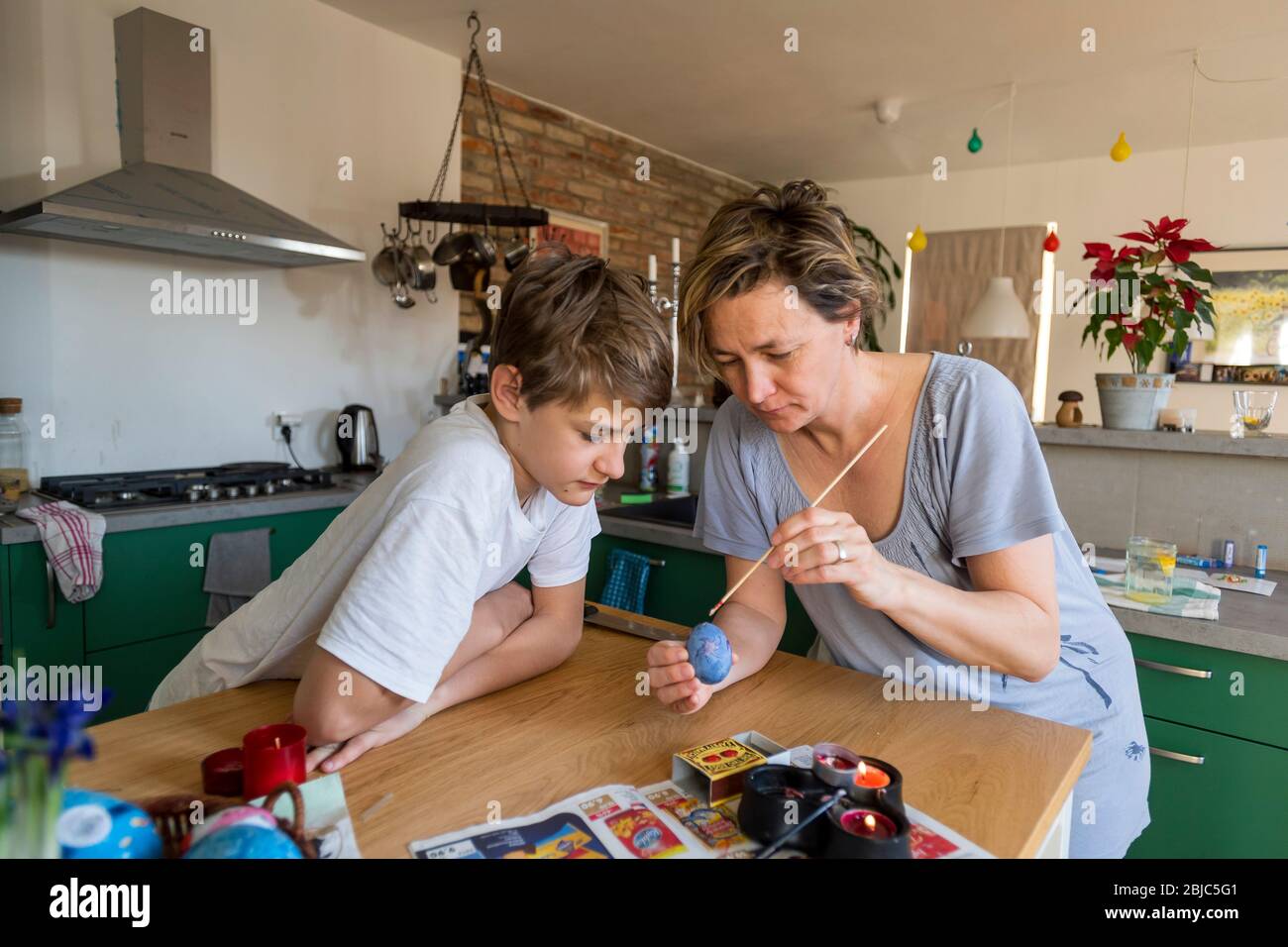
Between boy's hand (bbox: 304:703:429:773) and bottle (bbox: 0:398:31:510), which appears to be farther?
bottle (bbox: 0:398:31:510)

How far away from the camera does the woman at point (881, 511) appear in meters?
1.06

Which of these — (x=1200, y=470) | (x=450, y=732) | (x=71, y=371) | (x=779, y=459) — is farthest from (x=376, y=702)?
(x=71, y=371)

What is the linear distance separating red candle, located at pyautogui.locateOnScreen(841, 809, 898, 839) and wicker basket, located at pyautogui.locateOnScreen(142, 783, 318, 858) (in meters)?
0.46

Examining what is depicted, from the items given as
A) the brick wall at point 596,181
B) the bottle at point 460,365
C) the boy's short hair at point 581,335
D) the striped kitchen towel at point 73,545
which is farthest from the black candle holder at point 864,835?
the brick wall at point 596,181

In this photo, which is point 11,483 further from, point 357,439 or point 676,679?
point 676,679

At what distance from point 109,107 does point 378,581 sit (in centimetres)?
251

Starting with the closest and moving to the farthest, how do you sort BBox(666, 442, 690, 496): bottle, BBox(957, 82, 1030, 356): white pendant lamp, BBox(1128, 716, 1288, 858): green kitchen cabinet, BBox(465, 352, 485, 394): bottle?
BBox(1128, 716, 1288, 858): green kitchen cabinet
BBox(666, 442, 690, 496): bottle
BBox(465, 352, 485, 394): bottle
BBox(957, 82, 1030, 356): white pendant lamp

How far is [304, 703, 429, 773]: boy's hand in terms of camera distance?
90 cm

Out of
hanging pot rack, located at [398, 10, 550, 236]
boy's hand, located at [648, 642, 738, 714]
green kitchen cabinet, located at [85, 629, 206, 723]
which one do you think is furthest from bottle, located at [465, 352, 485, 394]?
boy's hand, located at [648, 642, 738, 714]

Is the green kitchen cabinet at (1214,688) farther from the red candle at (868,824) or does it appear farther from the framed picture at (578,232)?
the framed picture at (578,232)

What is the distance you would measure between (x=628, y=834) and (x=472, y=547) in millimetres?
360

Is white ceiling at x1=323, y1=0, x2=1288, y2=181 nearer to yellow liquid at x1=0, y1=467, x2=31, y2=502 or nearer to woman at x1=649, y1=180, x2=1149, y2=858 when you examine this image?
yellow liquid at x1=0, y1=467, x2=31, y2=502

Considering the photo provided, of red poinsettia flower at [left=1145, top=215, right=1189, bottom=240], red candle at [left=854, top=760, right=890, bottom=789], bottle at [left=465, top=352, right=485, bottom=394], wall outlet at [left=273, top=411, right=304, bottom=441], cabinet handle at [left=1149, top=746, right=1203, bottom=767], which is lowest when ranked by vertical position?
cabinet handle at [left=1149, top=746, right=1203, bottom=767]
